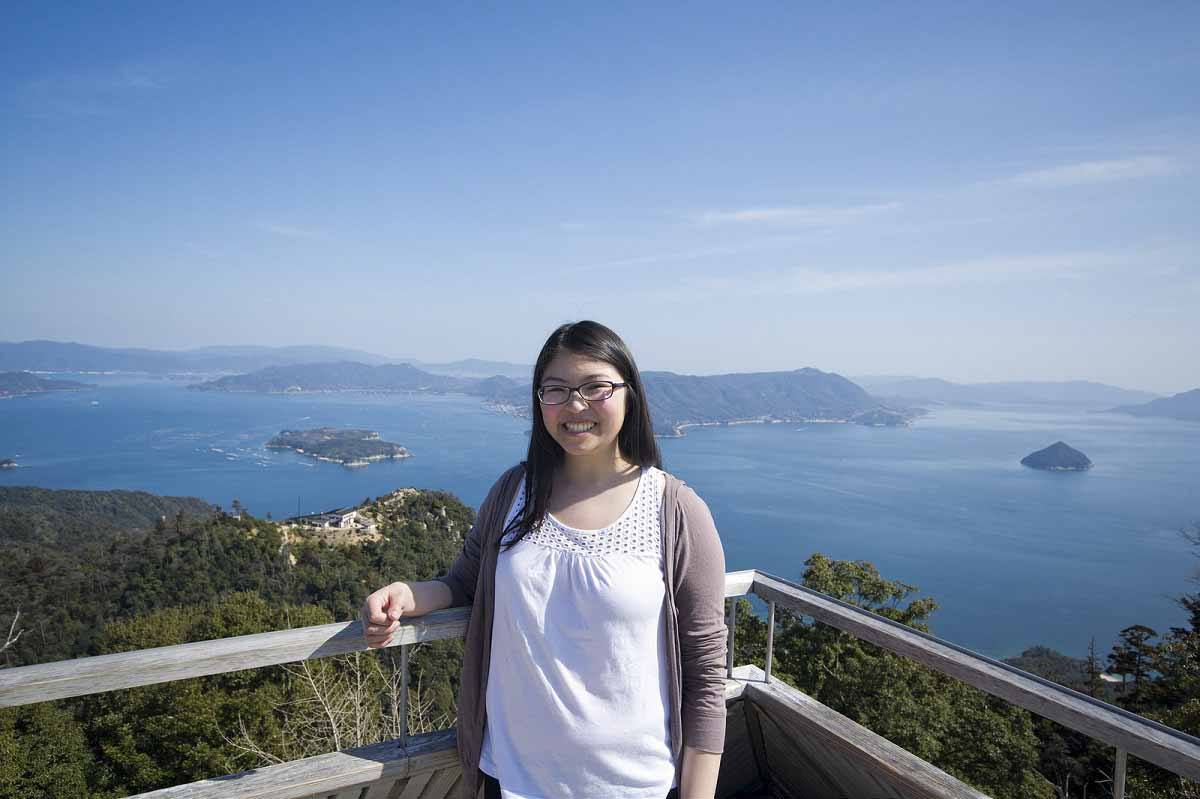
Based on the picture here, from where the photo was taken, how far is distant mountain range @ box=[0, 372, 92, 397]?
108562mm

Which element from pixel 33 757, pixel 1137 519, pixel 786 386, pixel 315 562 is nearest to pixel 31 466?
pixel 315 562

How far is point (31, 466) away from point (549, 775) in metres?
85.1

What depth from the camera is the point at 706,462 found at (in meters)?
66.1

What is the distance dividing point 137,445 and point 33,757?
3113 inches

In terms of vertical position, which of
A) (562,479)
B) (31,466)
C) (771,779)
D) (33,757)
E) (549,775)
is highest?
(562,479)

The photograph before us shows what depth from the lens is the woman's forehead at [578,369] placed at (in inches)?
49.8

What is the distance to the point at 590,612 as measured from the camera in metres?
1.15

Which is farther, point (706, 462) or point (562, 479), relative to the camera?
point (706, 462)

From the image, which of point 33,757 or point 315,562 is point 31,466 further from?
point 33,757

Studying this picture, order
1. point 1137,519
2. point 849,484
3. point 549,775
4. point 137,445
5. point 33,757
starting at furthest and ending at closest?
point 137,445 < point 849,484 < point 1137,519 < point 33,757 < point 549,775

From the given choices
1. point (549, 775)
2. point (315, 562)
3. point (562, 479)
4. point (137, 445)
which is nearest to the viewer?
point (549, 775)

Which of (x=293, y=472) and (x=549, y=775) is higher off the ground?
(x=549, y=775)

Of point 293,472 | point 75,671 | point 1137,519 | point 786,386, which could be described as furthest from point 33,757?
point 786,386

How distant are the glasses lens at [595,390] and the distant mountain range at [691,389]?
260ft
